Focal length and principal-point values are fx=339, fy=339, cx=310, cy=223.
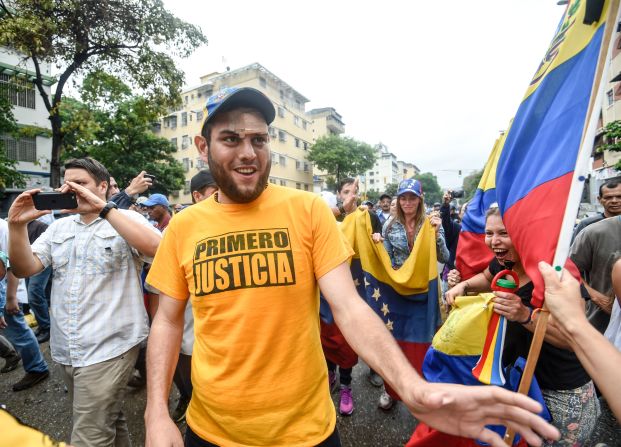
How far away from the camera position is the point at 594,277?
308cm

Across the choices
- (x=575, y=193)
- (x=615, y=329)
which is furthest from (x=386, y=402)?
(x=575, y=193)

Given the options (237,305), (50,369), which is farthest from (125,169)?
(237,305)

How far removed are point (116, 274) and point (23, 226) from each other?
26.1 inches

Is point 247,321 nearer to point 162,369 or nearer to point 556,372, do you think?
point 162,369

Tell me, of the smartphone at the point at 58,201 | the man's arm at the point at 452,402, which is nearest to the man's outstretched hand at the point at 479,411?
the man's arm at the point at 452,402

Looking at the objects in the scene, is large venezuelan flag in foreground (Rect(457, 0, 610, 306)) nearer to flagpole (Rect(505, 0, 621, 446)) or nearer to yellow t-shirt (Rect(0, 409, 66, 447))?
flagpole (Rect(505, 0, 621, 446))

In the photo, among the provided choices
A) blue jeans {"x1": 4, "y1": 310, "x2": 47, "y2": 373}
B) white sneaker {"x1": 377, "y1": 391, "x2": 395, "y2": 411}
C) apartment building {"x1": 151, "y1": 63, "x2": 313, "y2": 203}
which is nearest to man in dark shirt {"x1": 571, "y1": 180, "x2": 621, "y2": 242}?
white sneaker {"x1": 377, "y1": 391, "x2": 395, "y2": 411}

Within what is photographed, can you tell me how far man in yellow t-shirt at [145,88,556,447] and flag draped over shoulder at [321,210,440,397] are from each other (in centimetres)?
224

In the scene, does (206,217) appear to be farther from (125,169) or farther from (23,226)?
(125,169)

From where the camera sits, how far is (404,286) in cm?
355

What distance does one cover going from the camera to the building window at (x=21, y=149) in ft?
68.2

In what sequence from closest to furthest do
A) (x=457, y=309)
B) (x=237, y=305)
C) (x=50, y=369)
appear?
(x=237, y=305), (x=457, y=309), (x=50, y=369)

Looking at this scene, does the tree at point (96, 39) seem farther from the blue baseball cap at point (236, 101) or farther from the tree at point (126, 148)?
the blue baseball cap at point (236, 101)

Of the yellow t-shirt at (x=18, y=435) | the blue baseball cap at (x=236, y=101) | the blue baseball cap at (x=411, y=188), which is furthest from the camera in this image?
the blue baseball cap at (x=411, y=188)
